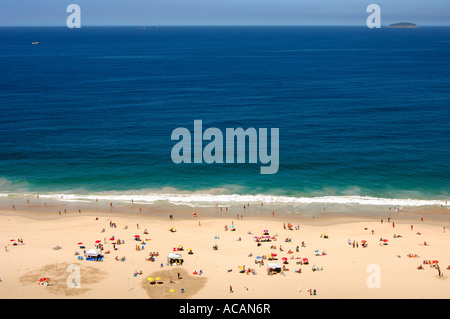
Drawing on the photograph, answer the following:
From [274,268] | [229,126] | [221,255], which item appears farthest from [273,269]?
[229,126]

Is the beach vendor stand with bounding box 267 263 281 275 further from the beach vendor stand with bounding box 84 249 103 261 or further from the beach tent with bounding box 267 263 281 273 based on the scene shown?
the beach vendor stand with bounding box 84 249 103 261

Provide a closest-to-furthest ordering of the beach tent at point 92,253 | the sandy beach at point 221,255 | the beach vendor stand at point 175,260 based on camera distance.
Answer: the sandy beach at point 221,255, the beach vendor stand at point 175,260, the beach tent at point 92,253

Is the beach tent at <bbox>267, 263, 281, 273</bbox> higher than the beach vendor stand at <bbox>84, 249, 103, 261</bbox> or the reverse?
the reverse

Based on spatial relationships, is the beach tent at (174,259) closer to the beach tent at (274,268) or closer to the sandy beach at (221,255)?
the sandy beach at (221,255)

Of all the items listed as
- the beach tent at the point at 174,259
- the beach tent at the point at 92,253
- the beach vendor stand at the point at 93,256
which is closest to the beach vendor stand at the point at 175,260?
the beach tent at the point at 174,259

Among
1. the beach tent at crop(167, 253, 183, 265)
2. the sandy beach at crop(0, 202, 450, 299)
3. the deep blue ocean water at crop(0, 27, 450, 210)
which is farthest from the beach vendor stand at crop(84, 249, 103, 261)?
the deep blue ocean water at crop(0, 27, 450, 210)
